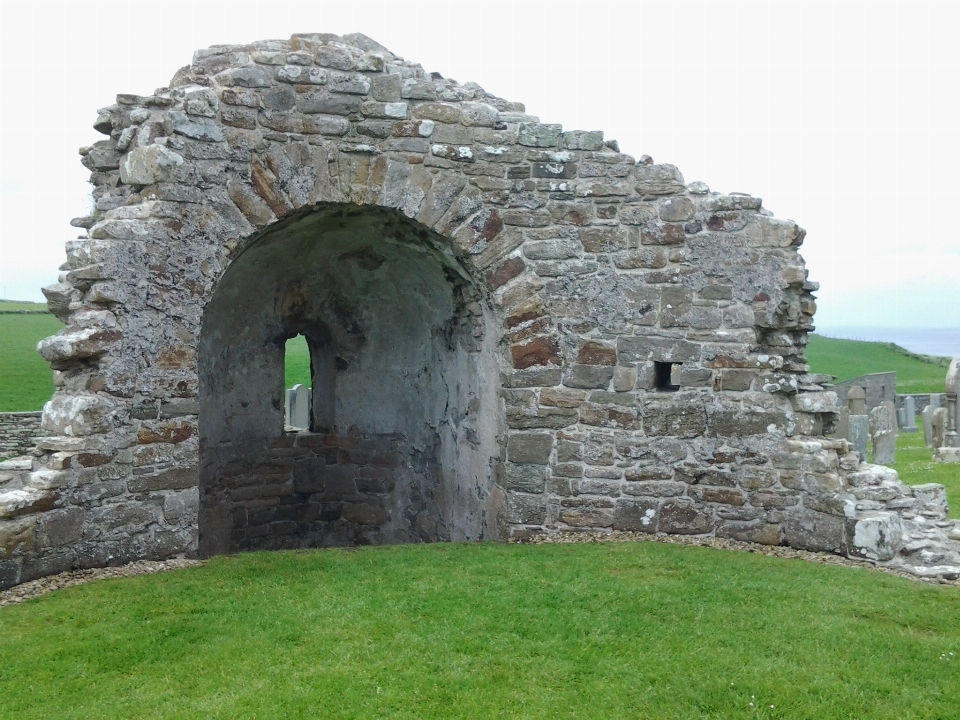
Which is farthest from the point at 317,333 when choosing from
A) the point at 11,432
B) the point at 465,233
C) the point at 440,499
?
the point at 11,432

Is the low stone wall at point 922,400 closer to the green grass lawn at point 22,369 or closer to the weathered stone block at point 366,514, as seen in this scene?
the weathered stone block at point 366,514

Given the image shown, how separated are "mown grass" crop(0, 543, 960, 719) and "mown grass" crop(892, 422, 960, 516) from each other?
491cm

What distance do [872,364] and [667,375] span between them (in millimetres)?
34488

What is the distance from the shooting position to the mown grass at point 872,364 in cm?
3253

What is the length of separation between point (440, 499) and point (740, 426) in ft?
11.4

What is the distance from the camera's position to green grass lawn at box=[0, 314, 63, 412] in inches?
858

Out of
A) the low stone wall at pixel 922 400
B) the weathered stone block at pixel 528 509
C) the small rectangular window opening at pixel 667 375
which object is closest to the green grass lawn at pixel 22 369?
the weathered stone block at pixel 528 509

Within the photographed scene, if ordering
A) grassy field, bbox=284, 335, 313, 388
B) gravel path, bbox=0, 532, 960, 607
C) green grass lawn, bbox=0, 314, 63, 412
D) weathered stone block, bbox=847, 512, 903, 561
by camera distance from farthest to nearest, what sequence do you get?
grassy field, bbox=284, 335, 313, 388 → green grass lawn, bbox=0, 314, 63, 412 → weathered stone block, bbox=847, 512, 903, 561 → gravel path, bbox=0, 532, 960, 607

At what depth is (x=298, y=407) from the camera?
49.5 ft

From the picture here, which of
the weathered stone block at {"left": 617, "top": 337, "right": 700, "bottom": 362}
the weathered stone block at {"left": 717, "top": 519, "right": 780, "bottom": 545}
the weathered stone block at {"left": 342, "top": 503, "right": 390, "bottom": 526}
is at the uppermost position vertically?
the weathered stone block at {"left": 617, "top": 337, "right": 700, "bottom": 362}

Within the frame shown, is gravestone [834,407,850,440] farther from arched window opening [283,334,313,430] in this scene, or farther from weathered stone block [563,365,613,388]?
weathered stone block [563,365,613,388]

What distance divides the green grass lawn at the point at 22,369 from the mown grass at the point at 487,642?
17060 millimetres

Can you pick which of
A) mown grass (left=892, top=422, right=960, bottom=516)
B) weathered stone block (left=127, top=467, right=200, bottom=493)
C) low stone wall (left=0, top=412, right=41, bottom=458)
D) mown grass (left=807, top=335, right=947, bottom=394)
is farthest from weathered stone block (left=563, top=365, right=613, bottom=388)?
mown grass (left=807, top=335, right=947, bottom=394)

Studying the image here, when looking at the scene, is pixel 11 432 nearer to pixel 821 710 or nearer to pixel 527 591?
pixel 527 591
